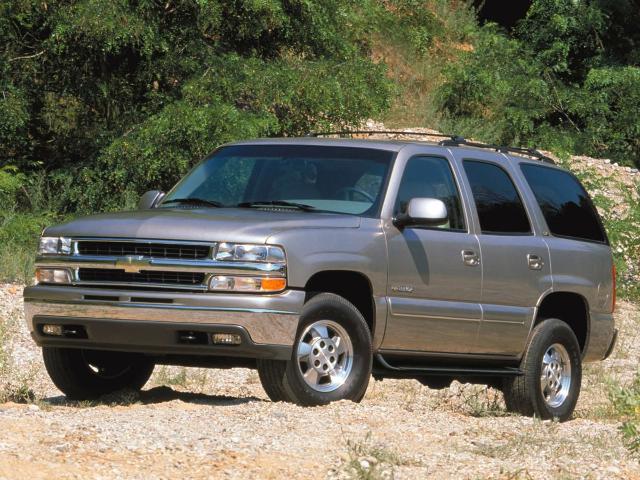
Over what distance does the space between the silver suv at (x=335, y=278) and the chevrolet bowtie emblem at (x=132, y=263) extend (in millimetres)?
10

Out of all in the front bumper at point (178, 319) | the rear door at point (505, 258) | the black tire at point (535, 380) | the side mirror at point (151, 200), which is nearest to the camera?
the front bumper at point (178, 319)

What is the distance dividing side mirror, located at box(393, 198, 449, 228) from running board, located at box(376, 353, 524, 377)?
2.86 ft

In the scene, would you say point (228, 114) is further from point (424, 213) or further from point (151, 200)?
point (424, 213)

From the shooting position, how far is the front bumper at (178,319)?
784 centimetres

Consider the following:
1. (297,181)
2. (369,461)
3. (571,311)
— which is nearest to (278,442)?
(369,461)

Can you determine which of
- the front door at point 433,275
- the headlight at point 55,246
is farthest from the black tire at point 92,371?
A: the front door at point 433,275

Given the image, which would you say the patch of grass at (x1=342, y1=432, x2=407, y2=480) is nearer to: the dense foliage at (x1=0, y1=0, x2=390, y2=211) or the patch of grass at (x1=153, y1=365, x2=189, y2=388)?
the patch of grass at (x1=153, y1=365, x2=189, y2=388)

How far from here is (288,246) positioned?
26.1 feet

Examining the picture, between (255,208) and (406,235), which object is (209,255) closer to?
(255,208)

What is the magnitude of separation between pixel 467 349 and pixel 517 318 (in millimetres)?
Answer: 589

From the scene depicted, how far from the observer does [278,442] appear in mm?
6883

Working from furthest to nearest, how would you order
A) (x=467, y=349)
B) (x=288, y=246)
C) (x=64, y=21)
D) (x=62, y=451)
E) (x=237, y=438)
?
(x=64, y=21) → (x=467, y=349) → (x=288, y=246) → (x=237, y=438) → (x=62, y=451)

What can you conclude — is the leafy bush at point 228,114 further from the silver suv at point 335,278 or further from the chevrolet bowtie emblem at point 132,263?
the chevrolet bowtie emblem at point 132,263

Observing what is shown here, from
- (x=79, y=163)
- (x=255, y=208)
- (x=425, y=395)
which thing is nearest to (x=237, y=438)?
(x=255, y=208)
